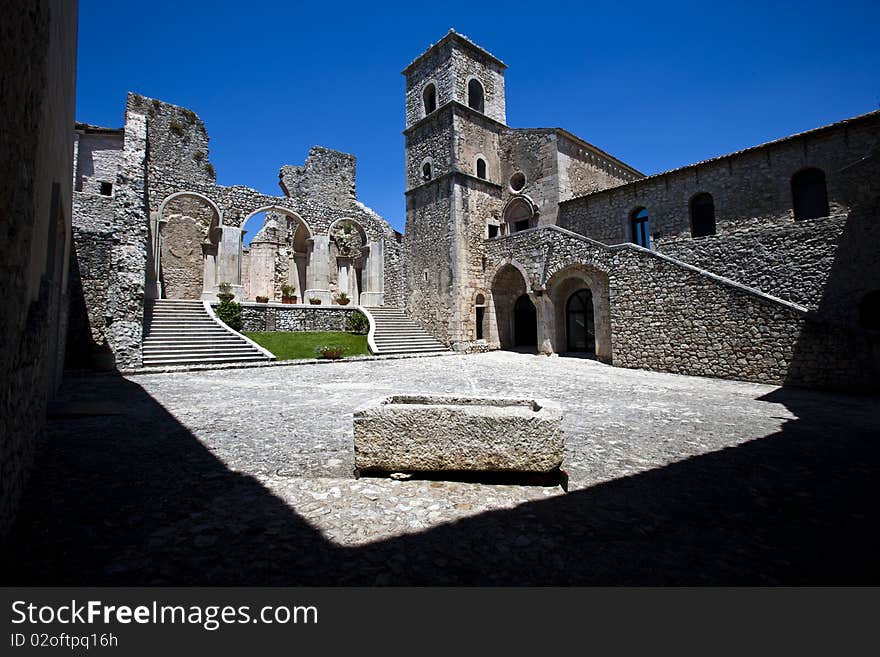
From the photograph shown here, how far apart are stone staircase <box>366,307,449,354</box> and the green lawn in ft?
2.99

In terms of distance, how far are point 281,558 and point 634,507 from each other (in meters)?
2.68

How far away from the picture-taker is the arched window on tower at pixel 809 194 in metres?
13.9

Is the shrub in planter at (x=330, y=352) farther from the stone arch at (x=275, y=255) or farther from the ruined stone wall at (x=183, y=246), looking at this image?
the ruined stone wall at (x=183, y=246)

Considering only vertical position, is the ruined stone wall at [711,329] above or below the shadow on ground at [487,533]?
above

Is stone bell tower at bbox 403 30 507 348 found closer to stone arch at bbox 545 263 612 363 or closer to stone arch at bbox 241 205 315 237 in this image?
stone arch at bbox 545 263 612 363

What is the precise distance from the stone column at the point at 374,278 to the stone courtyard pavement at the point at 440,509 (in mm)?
19752

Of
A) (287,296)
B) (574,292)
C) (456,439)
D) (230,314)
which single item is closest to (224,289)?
(287,296)

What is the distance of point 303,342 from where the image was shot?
18203mm

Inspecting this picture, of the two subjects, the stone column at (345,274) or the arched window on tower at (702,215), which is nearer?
the arched window on tower at (702,215)

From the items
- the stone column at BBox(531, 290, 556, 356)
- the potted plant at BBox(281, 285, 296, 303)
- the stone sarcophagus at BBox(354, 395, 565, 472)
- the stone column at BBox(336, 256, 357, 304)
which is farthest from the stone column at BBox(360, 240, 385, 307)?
the stone sarcophagus at BBox(354, 395, 565, 472)

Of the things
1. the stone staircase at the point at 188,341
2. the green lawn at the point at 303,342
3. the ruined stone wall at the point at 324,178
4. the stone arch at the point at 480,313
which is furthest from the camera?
the ruined stone wall at the point at 324,178

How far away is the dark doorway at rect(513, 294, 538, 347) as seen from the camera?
22.5 metres

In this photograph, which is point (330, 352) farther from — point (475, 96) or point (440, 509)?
point (475, 96)

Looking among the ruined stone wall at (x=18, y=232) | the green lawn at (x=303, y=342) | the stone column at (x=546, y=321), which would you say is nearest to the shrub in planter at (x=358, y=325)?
the green lawn at (x=303, y=342)
